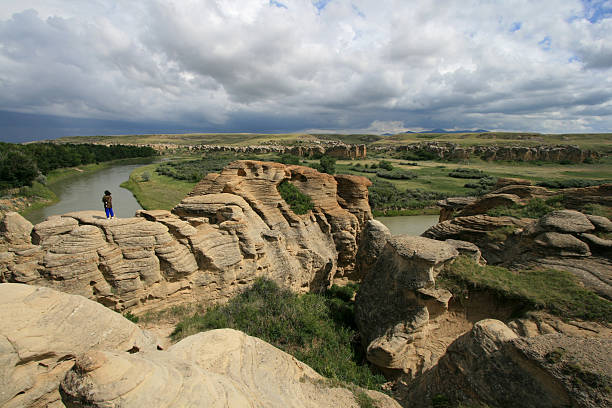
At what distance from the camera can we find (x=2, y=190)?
3198 cm

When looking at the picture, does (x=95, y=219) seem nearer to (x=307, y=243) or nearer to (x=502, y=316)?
(x=307, y=243)

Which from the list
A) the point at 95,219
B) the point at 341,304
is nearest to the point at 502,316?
the point at 341,304

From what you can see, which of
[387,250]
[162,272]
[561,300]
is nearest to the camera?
[561,300]

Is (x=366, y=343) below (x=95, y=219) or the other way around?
below

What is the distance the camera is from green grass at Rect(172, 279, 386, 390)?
777cm

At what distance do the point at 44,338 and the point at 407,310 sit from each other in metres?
8.71

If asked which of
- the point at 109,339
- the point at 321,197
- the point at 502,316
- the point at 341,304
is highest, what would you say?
the point at 321,197

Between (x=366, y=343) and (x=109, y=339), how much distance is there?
24.2 feet

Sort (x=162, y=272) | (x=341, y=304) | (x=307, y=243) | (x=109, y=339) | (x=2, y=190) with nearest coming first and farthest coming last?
(x=109, y=339) → (x=162, y=272) → (x=341, y=304) → (x=307, y=243) → (x=2, y=190)

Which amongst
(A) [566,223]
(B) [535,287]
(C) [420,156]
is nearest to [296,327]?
(B) [535,287]

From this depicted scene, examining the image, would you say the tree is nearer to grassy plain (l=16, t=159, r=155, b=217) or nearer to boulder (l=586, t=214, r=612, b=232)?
grassy plain (l=16, t=159, r=155, b=217)

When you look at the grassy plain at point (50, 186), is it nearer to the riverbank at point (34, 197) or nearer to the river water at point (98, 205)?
the riverbank at point (34, 197)

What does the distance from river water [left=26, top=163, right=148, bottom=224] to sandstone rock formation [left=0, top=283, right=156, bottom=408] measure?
2789 centimetres

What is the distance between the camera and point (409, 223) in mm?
32719
